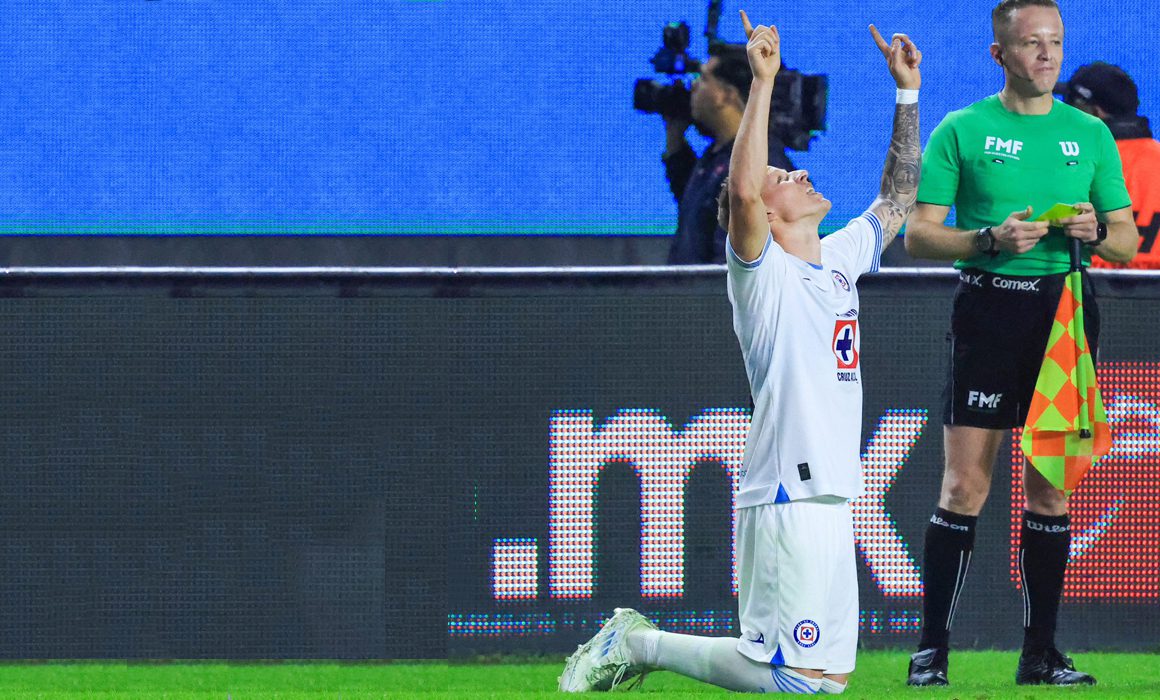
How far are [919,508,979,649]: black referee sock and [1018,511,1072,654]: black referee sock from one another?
0.17 meters

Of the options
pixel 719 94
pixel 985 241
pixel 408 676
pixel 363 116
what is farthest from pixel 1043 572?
Result: pixel 363 116

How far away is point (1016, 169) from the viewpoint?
15.0ft

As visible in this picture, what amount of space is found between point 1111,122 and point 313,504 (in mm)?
2624

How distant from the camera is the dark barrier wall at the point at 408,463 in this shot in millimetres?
5059

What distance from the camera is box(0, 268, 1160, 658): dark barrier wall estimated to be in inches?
199

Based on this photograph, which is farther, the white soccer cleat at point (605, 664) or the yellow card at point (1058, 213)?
the yellow card at point (1058, 213)

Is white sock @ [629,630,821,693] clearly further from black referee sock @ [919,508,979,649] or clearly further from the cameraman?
the cameraman

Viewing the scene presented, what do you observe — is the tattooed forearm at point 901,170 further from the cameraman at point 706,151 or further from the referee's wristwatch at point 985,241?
the cameraman at point 706,151

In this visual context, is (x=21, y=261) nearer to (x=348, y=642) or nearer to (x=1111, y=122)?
(x=348, y=642)

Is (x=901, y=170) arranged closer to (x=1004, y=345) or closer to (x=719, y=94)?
(x=1004, y=345)

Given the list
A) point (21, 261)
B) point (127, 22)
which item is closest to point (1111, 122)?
point (127, 22)

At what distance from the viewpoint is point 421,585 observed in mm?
5102

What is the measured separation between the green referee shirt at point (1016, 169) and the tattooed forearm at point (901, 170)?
122 millimetres

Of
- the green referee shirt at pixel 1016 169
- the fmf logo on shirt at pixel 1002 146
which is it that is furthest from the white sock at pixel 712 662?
the fmf logo on shirt at pixel 1002 146
